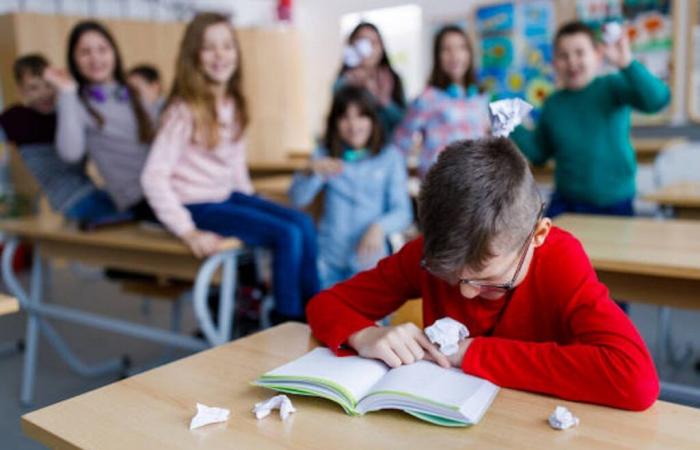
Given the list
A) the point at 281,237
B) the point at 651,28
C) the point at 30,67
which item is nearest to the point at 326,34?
the point at 651,28

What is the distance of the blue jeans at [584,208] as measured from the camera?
2492 mm

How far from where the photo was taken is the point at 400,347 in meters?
0.95

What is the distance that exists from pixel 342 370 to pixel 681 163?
4.25 meters

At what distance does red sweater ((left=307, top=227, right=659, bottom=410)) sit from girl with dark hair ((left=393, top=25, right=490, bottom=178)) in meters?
1.75

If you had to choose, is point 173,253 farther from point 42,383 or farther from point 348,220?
point 42,383

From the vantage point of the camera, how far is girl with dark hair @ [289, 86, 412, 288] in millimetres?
2475

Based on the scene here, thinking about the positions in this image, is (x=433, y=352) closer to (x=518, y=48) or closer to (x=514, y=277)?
(x=514, y=277)

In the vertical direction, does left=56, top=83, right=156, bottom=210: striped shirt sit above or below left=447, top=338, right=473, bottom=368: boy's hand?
above

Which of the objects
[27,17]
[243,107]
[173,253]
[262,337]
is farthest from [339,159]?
[27,17]

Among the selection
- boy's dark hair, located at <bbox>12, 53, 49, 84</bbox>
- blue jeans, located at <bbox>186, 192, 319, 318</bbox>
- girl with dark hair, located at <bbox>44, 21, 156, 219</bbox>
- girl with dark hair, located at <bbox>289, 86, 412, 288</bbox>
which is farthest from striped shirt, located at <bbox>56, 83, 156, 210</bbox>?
girl with dark hair, located at <bbox>289, 86, 412, 288</bbox>

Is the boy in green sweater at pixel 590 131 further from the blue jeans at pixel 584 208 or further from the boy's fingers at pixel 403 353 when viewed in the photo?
the boy's fingers at pixel 403 353

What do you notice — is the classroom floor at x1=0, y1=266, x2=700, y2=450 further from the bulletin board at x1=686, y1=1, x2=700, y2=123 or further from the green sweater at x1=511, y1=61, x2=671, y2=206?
the bulletin board at x1=686, y1=1, x2=700, y2=123

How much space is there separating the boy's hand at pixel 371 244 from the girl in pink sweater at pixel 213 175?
0.29 m

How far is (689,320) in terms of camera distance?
3.35 m
